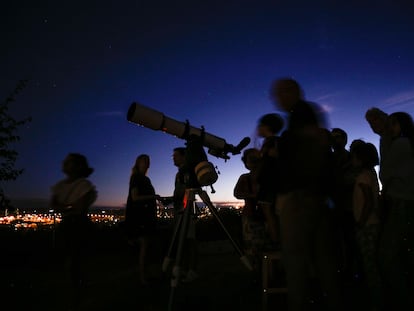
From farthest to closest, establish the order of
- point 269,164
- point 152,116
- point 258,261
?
point 258,261, point 152,116, point 269,164

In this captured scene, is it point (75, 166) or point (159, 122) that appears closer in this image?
point (75, 166)

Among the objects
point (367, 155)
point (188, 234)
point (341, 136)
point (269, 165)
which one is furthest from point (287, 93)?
point (188, 234)

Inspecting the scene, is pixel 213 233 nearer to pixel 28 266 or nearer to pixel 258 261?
pixel 28 266

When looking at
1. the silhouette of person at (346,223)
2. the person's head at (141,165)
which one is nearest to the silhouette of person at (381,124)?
the silhouette of person at (346,223)

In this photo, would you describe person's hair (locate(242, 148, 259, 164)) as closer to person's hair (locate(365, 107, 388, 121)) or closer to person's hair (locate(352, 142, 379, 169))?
person's hair (locate(352, 142, 379, 169))

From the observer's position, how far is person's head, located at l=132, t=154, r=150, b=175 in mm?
4926

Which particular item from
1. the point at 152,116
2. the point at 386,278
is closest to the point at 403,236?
the point at 386,278

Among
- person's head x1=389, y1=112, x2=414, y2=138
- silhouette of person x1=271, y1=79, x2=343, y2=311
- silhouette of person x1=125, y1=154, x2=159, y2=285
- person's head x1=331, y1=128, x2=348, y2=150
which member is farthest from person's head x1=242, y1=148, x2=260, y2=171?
silhouette of person x1=271, y1=79, x2=343, y2=311

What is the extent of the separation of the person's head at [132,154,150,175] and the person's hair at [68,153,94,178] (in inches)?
51.5

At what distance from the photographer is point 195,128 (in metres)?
3.69

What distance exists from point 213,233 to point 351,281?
6.65 metres

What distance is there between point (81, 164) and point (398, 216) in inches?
116

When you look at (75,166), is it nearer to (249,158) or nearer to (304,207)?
(249,158)

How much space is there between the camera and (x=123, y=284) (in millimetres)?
4523
